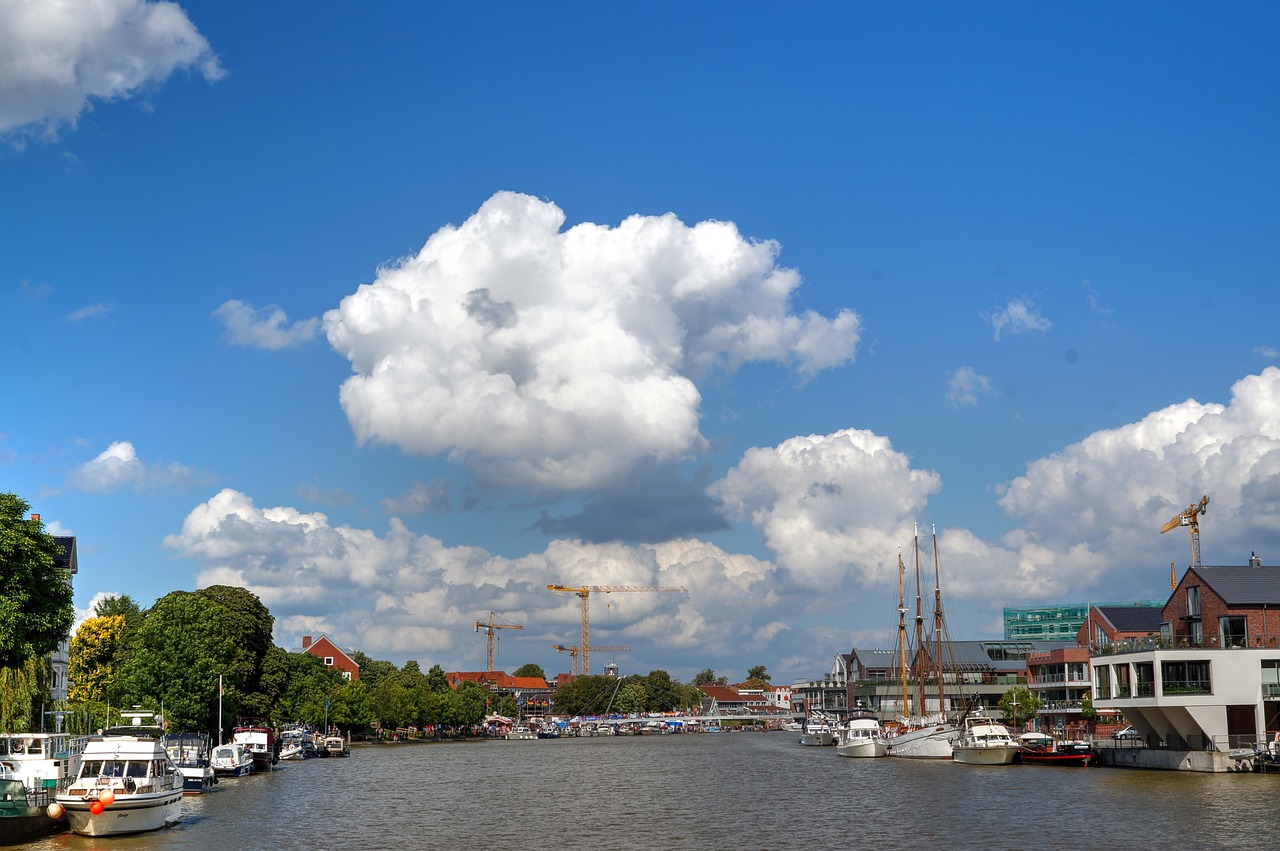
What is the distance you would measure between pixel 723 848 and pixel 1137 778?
1583 inches

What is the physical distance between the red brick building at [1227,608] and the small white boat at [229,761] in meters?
76.5

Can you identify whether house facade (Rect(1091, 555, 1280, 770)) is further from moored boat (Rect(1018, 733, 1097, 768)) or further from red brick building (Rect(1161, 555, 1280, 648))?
moored boat (Rect(1018, 733, 1097, 768))

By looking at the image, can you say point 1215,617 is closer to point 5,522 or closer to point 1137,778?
point 1137,778

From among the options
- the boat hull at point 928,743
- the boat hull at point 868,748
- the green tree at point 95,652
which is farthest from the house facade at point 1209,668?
the green tree at point 95,652

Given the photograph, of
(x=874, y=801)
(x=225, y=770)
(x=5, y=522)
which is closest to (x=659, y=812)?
(x=874, y=801)

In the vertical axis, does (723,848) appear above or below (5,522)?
below

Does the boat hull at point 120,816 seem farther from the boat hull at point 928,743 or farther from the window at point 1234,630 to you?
the boat hull at point 928,743

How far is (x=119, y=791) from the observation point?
56438mm

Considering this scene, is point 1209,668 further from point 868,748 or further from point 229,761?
point 229,761

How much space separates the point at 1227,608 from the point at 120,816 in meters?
71.5

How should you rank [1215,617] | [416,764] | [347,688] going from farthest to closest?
[347,688], [416,764], [1215,617]

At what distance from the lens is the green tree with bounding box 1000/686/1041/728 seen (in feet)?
521

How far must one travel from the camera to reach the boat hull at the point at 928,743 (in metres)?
124

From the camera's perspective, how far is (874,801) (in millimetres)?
78062
